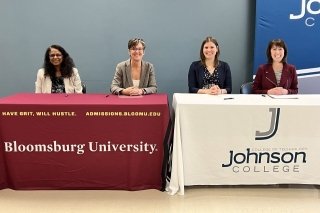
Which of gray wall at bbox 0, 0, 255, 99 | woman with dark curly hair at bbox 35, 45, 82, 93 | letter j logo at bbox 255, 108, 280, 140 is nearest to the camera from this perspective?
letter j logo at bbox 255, 108, 280, 140

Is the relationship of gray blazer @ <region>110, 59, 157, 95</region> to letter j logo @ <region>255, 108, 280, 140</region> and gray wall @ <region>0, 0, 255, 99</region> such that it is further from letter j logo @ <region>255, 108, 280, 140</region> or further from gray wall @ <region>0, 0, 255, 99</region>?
letter j logo @ <region>255, 108, 280, 140</region>

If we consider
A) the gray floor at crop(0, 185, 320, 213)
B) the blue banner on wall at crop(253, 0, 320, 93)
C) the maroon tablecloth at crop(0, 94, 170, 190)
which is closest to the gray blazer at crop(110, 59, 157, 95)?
the maroon tablecloth at crop(0, 94, 170, 190)

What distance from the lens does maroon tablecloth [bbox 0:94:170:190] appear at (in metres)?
2.21

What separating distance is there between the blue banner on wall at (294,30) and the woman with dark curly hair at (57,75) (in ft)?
6.34

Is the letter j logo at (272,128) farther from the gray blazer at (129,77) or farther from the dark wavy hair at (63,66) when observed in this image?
the dark wavy hair at (63,66)

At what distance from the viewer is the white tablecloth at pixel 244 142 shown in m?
2.23

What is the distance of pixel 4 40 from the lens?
3.52 meters

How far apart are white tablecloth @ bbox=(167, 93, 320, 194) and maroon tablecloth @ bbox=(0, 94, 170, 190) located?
178 millimetres

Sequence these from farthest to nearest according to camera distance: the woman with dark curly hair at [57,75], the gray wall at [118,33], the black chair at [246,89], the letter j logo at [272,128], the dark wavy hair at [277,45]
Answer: the gray wall at [118,33] → the black chair at [246,89] → the woman with dark curly hair at [57,75] → the dark wavy hair at [277,45] → the letter j logo at [272,128]

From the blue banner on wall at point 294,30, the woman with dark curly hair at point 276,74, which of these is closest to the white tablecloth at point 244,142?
the woman with dark curly hair at point 276,74

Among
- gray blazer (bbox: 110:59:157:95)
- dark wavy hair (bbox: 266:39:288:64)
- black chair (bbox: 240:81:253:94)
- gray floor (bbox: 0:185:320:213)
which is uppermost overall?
dark wavy hair (bbox: 266:39:288:64)

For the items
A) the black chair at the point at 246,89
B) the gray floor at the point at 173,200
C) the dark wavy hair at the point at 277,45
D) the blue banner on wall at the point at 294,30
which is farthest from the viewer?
the blue banner on wall at the point at 294,30

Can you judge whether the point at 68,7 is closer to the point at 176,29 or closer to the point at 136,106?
the point at 176,29

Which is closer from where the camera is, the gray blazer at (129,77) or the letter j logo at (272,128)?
the letter j logo at (272,128)
